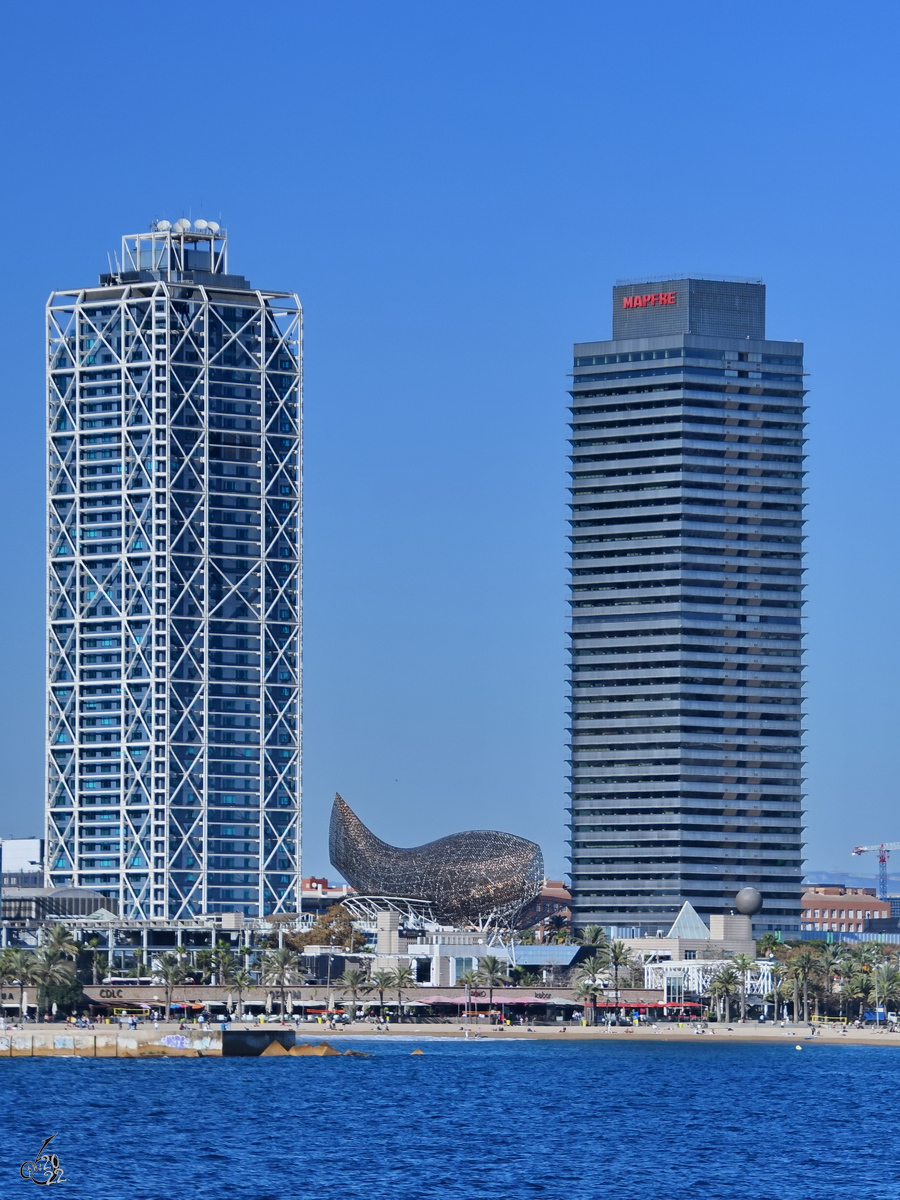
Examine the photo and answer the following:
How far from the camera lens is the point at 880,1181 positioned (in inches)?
5123

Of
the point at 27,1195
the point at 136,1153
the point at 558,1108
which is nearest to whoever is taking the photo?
the point at 27,1195

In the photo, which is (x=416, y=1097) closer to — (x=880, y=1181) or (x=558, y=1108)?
(x=558, y=1108)

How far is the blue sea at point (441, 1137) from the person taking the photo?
409 feet

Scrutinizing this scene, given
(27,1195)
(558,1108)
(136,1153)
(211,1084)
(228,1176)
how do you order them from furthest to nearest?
(211,1084)
(558,1108)
(136,1153)
(228,1176)
(27,1195)

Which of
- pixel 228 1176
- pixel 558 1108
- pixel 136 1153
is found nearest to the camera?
pixel 228 1176

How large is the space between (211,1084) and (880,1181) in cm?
6915

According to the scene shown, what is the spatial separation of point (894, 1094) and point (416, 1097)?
38.9 meters

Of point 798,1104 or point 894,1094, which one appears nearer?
point 798,1104

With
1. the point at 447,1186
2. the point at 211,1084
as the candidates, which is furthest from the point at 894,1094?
the point at 447,1186

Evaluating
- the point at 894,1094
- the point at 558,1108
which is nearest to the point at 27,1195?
the point at 558,1108

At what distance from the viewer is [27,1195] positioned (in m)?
117

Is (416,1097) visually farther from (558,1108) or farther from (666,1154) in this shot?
(666,1154)

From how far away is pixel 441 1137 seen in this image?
149m

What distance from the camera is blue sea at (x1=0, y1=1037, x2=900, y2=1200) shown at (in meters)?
125
